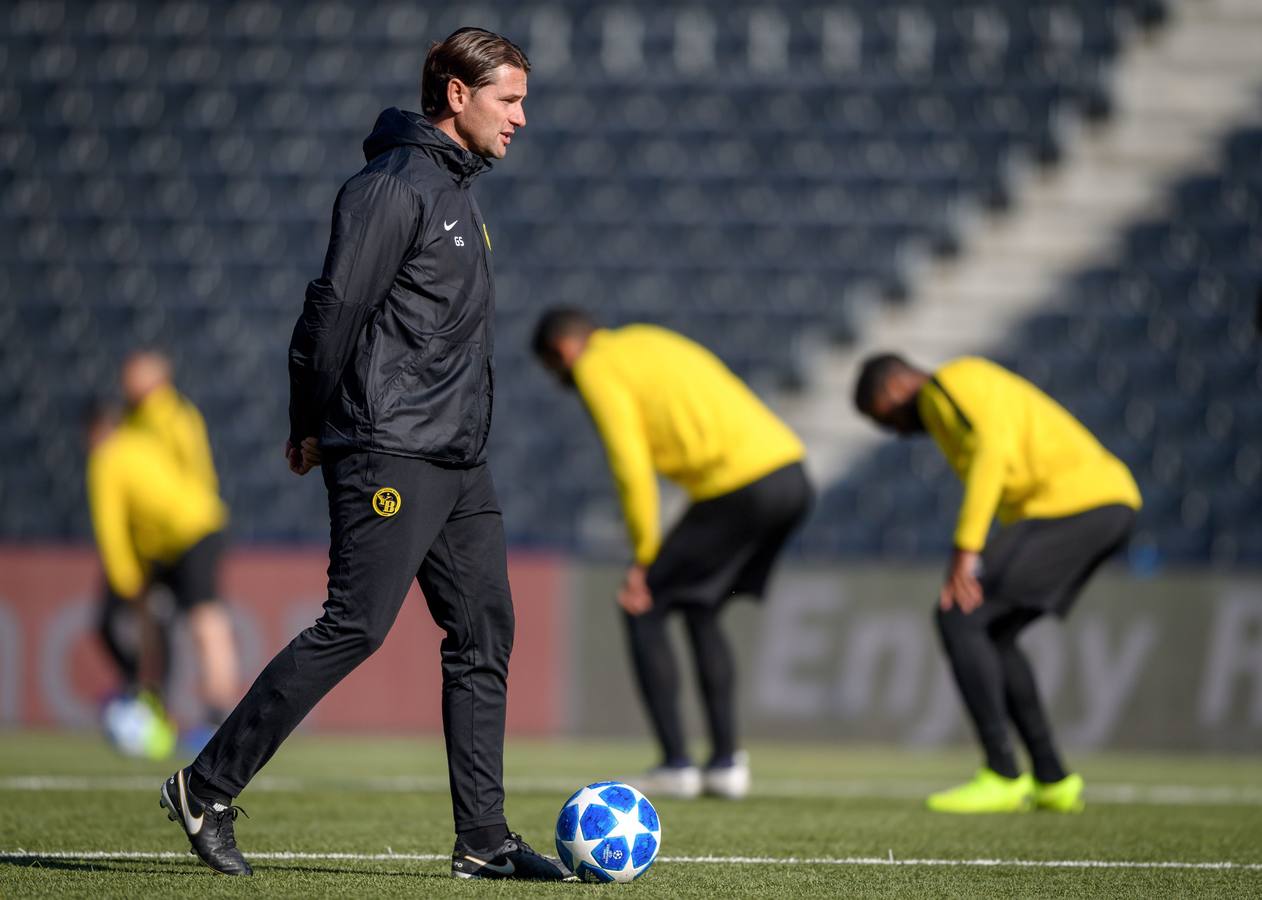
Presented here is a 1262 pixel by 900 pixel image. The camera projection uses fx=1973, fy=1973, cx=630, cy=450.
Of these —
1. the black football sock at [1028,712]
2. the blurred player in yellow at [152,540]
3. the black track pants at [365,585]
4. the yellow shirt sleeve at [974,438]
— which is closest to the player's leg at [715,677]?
the black football sock at [1028,712]

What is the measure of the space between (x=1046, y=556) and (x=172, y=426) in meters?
5.73

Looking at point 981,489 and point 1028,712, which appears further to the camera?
point 1028,712

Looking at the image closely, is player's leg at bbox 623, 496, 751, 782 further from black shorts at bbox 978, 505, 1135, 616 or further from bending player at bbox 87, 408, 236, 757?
bending player at bbox 87, 408, 236, 757

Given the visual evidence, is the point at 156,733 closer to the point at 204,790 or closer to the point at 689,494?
the point at 689,494

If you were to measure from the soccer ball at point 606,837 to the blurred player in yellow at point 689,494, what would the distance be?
2744mm

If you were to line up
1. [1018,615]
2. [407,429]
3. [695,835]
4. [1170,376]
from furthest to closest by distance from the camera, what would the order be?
[1170,376]
[1018,615]
[695,835]
[407,429]

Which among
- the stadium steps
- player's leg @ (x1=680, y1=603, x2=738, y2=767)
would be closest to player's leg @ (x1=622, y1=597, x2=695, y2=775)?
player's leg @ (x1=680, y1=603, x2=738, y2=767)

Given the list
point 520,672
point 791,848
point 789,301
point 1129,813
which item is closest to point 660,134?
point 789,301

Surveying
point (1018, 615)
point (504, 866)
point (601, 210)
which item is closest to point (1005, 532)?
point (1018, 615)

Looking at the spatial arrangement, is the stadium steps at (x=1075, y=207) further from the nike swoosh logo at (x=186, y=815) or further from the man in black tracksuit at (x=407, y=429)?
the nike swoosh logo at (x=186, y=815)

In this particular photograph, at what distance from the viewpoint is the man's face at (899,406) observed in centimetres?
719

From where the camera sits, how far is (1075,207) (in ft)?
49.3

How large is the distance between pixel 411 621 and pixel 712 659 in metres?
4.54

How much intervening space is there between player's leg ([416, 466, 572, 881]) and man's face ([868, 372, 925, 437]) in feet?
8.86
